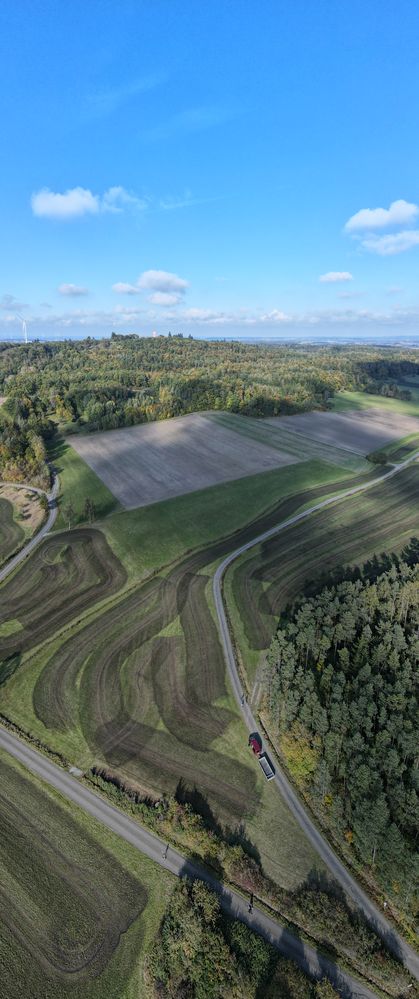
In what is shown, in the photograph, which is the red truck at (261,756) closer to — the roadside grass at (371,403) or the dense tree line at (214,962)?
the dense tree line at (214,962)

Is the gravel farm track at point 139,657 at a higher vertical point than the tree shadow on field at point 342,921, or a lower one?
higher

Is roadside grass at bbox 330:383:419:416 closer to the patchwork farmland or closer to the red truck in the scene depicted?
the patchwork farmland

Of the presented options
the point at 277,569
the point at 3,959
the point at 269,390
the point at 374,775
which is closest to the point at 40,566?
the point at 277,569

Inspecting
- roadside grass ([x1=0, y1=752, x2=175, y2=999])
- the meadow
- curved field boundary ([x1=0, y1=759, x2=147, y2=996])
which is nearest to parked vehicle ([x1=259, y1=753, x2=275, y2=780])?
roadside grass ([x1=0, y1=752, x2=175, y2=999])

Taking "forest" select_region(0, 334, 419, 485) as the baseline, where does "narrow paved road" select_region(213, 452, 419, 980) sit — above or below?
below

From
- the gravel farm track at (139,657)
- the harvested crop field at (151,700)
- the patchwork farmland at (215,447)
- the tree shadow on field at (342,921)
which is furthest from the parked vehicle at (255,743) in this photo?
the patchwork farmland at (215,447)

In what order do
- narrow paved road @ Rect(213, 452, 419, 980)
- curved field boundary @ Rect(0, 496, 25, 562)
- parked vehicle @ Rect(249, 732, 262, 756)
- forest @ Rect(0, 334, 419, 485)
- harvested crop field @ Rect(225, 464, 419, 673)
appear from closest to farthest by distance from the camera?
narrow paved road @ Rect(213, 452, 419, 980)
parked vehicle @ Rect(249, 732, 262, 756)
harvested crop field @ Rect(225, 464, 419, 673)
curved field boundary @ Rect(0, 496, 25, 562)
forest @ Rect(0, 334, 419, 485)

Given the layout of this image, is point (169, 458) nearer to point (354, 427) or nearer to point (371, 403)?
point (354, 427)
